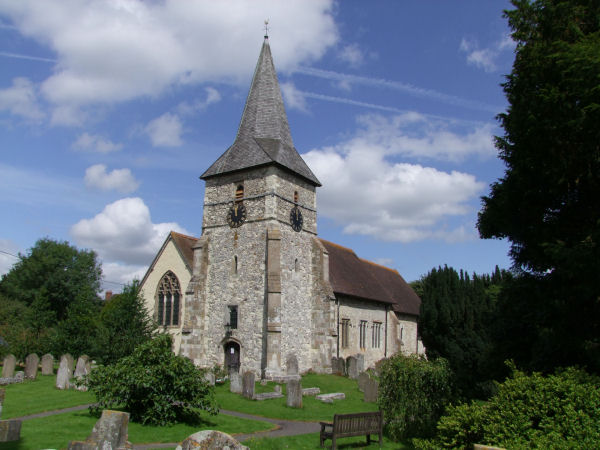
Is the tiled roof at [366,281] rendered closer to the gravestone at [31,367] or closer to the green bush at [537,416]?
the gravestone at [31,367]

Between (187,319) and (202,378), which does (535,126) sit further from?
(187,319)

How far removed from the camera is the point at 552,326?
926 centimetres

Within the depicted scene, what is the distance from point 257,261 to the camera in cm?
2334

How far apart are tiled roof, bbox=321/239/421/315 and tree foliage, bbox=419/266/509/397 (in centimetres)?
490

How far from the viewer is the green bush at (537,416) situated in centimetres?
709

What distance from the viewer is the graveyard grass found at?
409 inches

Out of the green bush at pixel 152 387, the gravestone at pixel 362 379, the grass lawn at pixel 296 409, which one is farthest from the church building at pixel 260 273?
the green bush at pixel 152 387

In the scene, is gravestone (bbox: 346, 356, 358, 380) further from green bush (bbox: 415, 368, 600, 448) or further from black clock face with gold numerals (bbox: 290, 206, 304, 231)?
green bush (bbox: 415, 368, 600, 448)

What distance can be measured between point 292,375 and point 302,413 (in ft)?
15.4

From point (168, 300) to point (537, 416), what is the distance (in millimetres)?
22943

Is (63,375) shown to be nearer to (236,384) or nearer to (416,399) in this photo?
(236,384)

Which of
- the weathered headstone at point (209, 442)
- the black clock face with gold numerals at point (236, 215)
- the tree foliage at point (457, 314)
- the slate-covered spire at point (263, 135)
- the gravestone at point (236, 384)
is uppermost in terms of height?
the slate-covered spire at point (263, 135)

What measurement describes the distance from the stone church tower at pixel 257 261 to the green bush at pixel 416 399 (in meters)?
9.38

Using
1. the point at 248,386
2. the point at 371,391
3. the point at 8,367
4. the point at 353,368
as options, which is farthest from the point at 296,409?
the point at 8,367
